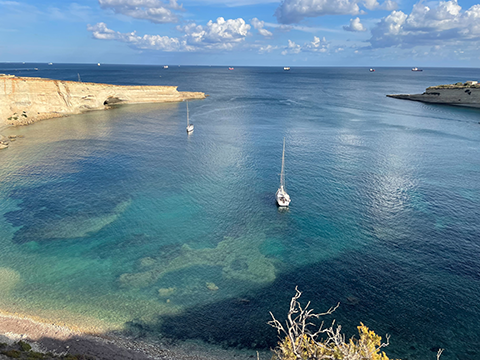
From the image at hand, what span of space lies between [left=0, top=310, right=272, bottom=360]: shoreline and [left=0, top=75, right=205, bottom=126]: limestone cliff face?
Answer: 105m

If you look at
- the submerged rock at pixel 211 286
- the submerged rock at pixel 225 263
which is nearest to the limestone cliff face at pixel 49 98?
the submerged rock at pixel 225 263

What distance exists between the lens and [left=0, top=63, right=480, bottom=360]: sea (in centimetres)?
3200

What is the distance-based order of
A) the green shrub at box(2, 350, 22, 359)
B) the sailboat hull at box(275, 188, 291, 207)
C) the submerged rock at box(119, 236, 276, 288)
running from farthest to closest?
1. the sailboat hull at box(275, 188, 291, 207)
2. the submerged rock at box(119, 236, 276, 288)
3. the green shrub at box(2, 350, 22, 359)

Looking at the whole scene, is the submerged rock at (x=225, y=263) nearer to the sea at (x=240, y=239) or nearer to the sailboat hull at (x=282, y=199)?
the sea at (x=240, y=239)

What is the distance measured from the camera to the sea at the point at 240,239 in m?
32.0

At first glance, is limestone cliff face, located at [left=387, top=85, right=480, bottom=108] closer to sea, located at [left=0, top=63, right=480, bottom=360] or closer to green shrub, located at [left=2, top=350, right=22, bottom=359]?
sea, located at [left=0, top=63, right=480, bottom=360]

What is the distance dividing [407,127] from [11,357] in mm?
128444

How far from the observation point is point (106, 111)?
14250cm

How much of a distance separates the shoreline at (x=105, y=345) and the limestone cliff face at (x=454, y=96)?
183161mm

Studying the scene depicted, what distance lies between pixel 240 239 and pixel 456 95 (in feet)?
571

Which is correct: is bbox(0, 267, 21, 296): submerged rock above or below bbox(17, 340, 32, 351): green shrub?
below

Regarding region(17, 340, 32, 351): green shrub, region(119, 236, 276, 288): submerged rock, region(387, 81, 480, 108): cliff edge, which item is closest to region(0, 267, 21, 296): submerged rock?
region(17, 340, 32, 351): green shrub

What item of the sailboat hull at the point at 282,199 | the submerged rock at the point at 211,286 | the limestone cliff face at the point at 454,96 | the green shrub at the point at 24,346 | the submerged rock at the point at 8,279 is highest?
the limestone cliff face at the point at 454,96

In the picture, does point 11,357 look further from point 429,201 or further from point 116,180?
point 429,201
